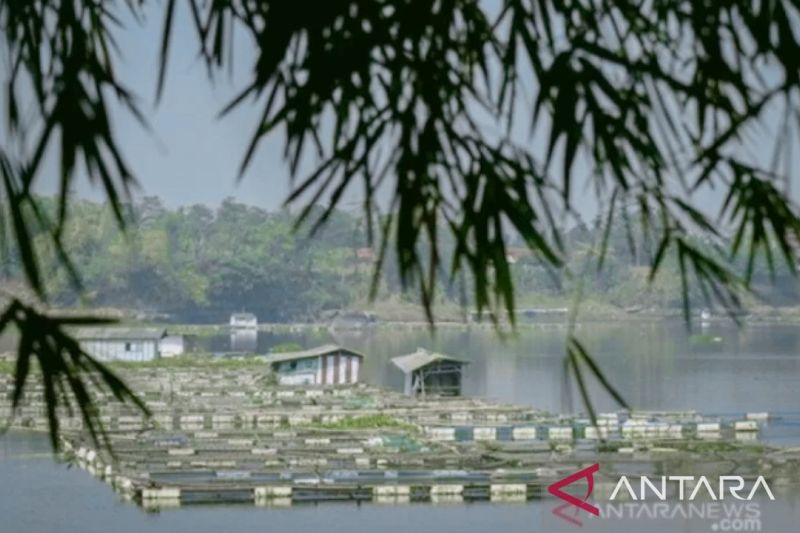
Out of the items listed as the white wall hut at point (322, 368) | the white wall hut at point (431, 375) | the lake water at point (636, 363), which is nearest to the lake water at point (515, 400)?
the lake water at point (636, 363)

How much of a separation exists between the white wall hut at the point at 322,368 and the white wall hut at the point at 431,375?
132 centimetres

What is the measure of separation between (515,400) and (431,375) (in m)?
1.85

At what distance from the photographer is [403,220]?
983mm

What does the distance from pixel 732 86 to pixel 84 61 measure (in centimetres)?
47

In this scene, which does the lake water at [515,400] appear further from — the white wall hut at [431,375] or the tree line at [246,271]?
the white wall hut at [431,375]

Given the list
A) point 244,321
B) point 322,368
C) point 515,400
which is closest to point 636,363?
point 515,400

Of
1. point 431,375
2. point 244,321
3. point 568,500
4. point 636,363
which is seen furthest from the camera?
point 244,321

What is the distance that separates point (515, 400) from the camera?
19875 mm

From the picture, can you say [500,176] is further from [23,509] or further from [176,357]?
[176,357]

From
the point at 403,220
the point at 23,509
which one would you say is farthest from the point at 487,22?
the point at 23,509

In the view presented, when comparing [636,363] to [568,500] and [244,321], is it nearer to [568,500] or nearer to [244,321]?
[244,321]

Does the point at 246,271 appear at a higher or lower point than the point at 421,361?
higher

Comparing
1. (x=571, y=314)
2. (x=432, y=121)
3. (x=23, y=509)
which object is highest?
(x=432, y=121)

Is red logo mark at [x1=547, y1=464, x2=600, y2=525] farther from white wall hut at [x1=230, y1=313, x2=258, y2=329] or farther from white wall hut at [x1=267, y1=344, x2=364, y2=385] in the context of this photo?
white wall hut at [x1=230, y1=313, x2=258, y2=329]
